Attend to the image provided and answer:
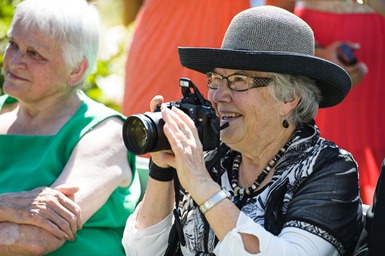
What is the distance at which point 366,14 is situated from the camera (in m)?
4.73

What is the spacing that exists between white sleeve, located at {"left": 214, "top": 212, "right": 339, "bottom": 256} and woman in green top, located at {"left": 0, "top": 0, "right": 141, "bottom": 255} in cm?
95

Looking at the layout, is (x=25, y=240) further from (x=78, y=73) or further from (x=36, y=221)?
(x=78, y=73)

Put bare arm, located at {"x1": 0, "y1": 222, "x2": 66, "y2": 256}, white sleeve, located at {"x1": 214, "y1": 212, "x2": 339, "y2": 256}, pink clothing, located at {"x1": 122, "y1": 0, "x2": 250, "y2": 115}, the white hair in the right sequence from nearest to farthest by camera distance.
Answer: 1. white sleeve, located at {"x1": 214, "y1": 212, "x2": 339, "y2": 256}
2. bare arm, located at {"x1": 0, "y1": 222, "x2": 66, "y2": 256}
3. the white hair
4. pink clothing, located at {"x1": 122, "y1": 0, "x2": 250, "y2": 115}

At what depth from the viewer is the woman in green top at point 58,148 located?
3699mm

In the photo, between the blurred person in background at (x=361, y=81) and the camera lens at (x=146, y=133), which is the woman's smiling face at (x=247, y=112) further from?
the blurred person in background at (x=361, y=81)

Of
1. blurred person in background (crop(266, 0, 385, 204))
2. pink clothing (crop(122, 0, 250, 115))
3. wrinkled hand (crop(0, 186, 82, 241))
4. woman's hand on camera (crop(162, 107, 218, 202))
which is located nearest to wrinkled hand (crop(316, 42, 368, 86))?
blurred person in background (crop(266, 0, 385, 204))

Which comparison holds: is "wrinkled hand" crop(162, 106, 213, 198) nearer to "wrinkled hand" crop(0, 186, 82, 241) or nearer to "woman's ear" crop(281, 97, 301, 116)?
"woman's ear" crop(281, 97, 301, 116)

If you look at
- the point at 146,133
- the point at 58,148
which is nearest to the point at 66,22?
the point at 58,148

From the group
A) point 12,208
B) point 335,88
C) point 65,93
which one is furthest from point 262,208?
point 65,93

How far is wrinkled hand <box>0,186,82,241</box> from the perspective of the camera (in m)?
3.68

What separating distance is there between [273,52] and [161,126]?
1.73 ft

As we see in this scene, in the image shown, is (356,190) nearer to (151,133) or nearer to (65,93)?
(151,133)

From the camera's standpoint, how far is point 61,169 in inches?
156

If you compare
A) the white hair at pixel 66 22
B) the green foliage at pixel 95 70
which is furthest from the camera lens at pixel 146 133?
the green foliage at pixel 95 70
